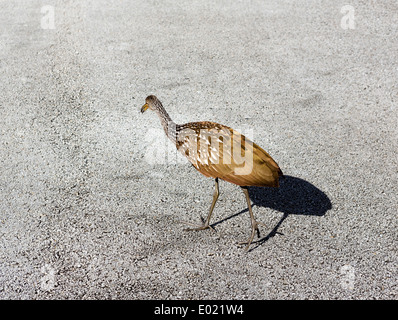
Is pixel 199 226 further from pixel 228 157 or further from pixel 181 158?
pixel 181 158

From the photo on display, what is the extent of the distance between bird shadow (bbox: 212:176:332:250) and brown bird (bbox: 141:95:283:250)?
0.64 meters

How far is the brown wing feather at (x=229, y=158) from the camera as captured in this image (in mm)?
4836

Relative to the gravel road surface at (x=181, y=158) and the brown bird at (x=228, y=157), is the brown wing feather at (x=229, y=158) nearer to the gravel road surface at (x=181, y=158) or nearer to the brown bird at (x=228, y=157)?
the brown bird at (x=228, y=157)

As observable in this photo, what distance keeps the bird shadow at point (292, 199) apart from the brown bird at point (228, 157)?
64cm

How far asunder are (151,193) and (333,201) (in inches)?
91.9

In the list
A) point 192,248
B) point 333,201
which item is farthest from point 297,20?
point 192,248

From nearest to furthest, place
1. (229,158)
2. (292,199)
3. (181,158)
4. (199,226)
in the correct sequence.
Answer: (229,158), (199,226), (292,199), (181,158)

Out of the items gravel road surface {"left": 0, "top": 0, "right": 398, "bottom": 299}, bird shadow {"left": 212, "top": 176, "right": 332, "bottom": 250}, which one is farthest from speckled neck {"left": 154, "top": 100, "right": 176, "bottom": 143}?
bird shadow {"left": 212, "top": 176, "right": 332, "bottom": 250}

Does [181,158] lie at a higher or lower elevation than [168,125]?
lower

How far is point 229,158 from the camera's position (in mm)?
4875

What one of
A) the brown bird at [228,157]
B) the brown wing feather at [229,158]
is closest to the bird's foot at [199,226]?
the brown bird at [228,157]

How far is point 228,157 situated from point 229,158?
17 millimetres

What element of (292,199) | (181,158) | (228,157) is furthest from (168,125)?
(292,199)

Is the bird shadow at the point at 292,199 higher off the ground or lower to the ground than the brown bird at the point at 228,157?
lower
